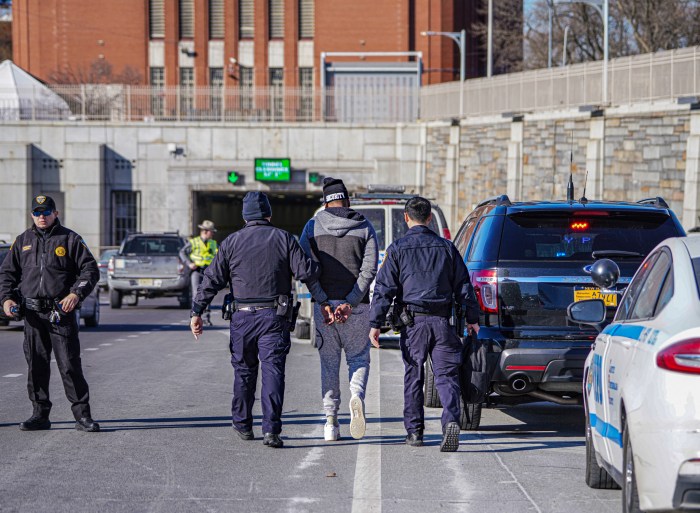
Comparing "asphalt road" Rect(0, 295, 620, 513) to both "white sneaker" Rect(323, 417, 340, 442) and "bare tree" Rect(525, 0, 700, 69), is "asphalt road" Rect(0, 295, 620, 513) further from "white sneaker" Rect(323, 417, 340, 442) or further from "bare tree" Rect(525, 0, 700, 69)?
"bare tree" Rect(525, 0, 700, 69)

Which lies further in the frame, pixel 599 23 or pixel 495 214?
pixel 599 23

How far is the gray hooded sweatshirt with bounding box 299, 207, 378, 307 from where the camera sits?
988 cm

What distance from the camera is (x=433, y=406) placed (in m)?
11.8

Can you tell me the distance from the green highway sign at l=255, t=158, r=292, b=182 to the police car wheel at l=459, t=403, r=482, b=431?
136 feet

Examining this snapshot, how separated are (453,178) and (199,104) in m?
12.1

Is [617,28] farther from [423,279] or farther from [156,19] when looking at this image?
[423,279]

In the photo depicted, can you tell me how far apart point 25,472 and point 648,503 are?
4256 mm

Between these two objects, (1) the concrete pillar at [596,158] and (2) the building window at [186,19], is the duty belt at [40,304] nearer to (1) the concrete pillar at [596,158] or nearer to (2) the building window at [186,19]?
(1) the concrete pillar at [596,158]

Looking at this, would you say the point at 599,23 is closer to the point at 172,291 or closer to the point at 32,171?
the point at 32,171

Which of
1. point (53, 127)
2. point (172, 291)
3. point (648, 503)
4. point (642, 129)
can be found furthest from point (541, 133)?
point (648, 503)

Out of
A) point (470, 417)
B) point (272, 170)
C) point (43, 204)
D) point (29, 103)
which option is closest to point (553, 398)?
point (470, 417)

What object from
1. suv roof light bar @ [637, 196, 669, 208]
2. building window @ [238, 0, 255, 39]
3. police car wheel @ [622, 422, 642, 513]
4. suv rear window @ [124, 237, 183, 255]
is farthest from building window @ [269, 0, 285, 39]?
police car wheel @ [622, 422, 642, 513]

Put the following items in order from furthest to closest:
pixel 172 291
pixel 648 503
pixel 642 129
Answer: pixel 642 129 < pixel 172 291 < pixel 648 503

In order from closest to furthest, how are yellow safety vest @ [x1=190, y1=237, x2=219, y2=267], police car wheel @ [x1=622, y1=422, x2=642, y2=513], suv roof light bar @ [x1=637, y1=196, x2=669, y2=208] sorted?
police car wheel @ [x1=622, y1=422, x2=642, y2=513]
suv roof light bar @ [x1=637, y1=196, x2=669, y2=208]
yellow safety vest @ [x1=190, y1=237, x2=219, y2=267]
